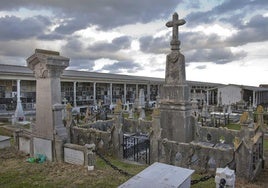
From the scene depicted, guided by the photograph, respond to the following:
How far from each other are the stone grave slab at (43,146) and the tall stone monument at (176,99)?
4464 mm

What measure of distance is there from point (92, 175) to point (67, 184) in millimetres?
748

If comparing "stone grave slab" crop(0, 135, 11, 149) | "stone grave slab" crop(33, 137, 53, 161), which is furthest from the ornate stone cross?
"stone grave slab" crop(0, 135, 11, 149)

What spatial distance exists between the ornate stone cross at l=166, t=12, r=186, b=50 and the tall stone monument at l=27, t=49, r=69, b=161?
4.68m

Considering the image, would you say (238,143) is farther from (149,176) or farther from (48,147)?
(48,147)

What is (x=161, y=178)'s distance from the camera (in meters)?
3.39

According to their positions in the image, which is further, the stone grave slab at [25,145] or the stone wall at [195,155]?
the stone grave slab at [25,145]

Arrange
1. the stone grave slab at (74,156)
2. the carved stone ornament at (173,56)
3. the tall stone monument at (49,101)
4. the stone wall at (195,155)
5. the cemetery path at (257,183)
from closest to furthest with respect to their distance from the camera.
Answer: the cemetery path at (257,183) < the stone wall at (195,155) < the stone grave slab at (74,156) < the tall stone monument at (49,101) < the carved stone ornament at (173,56)

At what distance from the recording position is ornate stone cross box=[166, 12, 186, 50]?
9.59m

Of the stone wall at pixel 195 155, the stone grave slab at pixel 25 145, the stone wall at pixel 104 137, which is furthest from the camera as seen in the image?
the stone wall at pixel 104 137

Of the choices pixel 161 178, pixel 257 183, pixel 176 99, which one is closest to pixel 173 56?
pixel 176 99

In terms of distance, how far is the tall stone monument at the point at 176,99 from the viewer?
30.0ft

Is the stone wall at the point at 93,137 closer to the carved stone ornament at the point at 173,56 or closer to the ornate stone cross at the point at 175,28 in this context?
the carved stone ornament at the point at 173,56

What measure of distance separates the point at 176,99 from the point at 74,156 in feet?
15.6

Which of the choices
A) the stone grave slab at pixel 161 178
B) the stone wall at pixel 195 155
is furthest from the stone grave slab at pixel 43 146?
the stone grave slab at pixel 161 178
